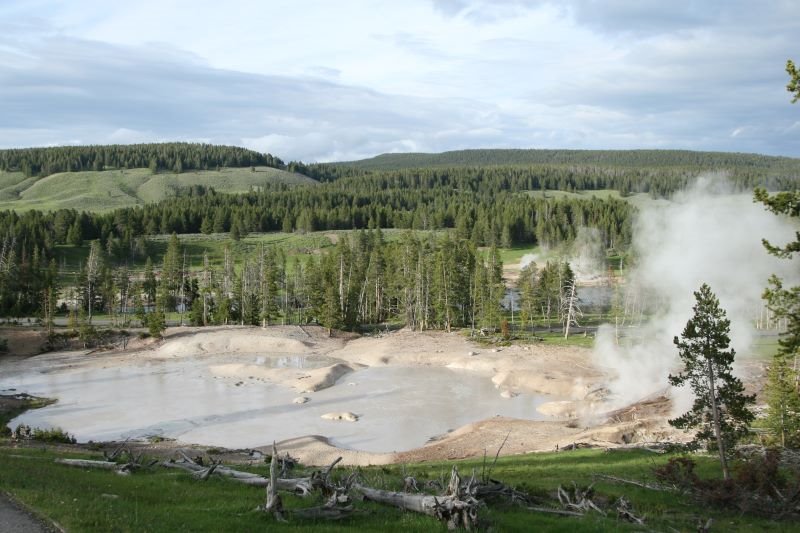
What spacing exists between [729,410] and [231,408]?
40119 millimetres

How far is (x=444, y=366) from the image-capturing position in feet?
241

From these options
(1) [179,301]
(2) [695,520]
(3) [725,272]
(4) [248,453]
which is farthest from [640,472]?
(1) [179,301]

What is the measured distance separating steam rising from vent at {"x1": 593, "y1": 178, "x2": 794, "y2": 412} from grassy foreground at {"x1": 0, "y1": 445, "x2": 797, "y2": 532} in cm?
2818

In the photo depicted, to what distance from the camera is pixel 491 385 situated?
6362 cm

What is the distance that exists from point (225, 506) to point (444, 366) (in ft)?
187

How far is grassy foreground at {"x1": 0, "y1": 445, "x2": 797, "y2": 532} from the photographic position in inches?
603

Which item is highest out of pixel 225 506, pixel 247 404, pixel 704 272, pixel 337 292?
pixel 704 272

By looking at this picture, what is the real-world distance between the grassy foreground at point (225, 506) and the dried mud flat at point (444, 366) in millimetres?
12288

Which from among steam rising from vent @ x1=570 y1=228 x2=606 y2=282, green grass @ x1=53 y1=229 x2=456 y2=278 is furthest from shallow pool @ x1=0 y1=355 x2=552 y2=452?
steam rising from vent @ x1=570 y1=228 x2=606 y2=282

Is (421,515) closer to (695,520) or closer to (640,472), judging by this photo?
(695,520)

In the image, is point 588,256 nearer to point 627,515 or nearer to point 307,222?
point 307,222

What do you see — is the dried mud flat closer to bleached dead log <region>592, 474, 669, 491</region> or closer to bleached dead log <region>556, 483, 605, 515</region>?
bleached dead log <region>592, 474, 669, 491</region>

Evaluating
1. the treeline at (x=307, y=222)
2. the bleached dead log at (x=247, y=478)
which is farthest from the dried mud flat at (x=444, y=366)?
the treeline at (x=307, y=222)

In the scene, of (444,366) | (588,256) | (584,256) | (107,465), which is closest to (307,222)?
(584,256)
